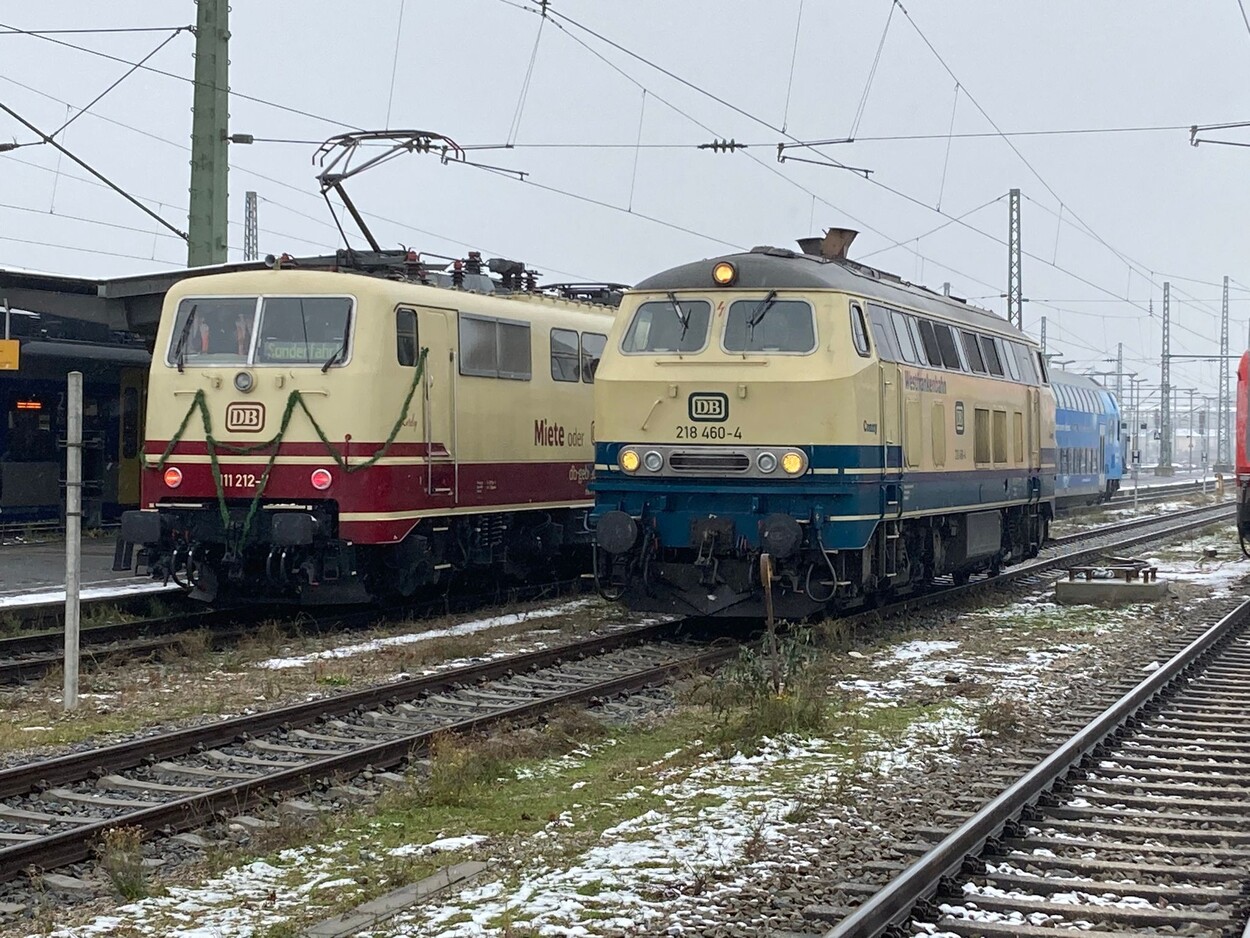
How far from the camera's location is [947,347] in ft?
56.2

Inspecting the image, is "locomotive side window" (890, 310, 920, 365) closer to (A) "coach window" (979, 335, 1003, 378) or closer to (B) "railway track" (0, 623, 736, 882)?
(A) "coach window" (979, 335, 1003, 378)

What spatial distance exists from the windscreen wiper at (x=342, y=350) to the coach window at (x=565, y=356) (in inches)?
146

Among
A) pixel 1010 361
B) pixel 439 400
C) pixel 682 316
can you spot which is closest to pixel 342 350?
pixel 439 400

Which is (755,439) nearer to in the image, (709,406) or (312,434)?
(709,406)

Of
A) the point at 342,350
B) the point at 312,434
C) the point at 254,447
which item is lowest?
the point at 254,447

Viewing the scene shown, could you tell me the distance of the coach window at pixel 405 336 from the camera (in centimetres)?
1504

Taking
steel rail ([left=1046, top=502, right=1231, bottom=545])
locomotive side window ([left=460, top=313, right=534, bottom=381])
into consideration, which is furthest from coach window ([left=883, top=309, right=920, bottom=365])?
steel rail ([left=1046, top=502, right=1231, bottom=545])

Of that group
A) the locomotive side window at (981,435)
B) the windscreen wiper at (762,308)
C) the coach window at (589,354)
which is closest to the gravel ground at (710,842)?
the windscreen wiper at (762,308)

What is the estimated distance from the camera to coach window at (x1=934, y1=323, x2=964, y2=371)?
16891mm

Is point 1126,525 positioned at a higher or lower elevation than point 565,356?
lower

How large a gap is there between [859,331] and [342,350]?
4.87m

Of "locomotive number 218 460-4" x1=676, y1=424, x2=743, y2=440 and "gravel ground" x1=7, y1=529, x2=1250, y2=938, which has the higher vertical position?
"locomotive number 218 460-4" x1=676, y1=424, x2=743, y2=440

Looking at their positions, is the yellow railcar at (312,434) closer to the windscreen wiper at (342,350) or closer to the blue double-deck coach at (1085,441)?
the windscreen wiper at (342,350)

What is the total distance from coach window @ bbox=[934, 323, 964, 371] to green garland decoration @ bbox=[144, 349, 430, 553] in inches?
230
